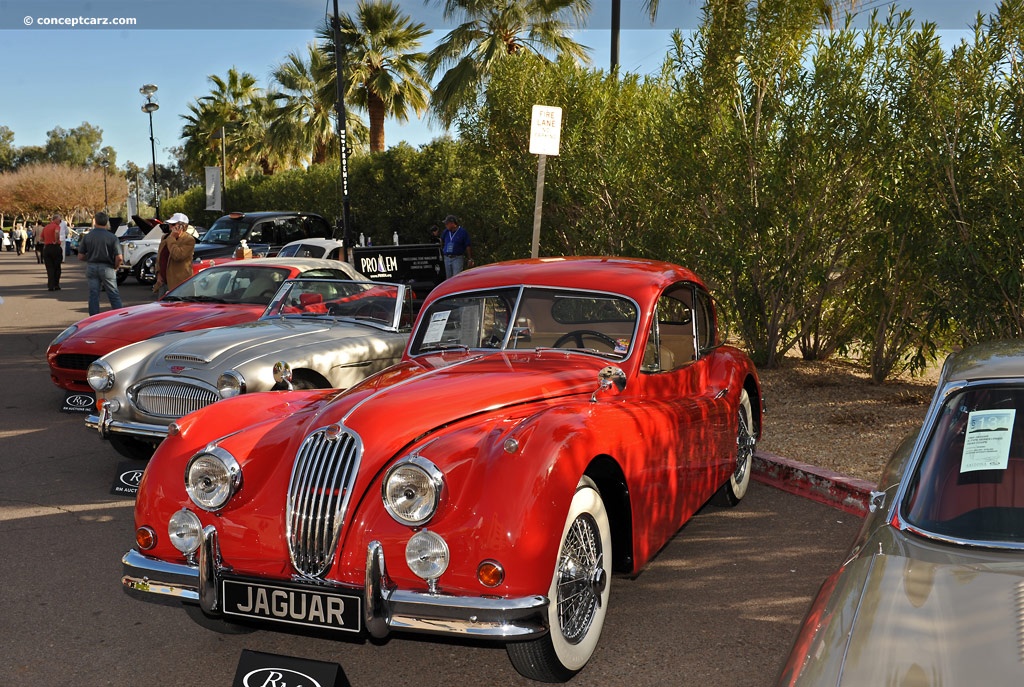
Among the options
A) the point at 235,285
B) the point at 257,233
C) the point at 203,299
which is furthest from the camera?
the point at 257,233

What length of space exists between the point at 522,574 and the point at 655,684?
834 millimetres

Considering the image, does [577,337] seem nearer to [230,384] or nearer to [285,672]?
[285,672]

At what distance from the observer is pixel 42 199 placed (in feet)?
331

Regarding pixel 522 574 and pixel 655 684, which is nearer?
pixel 522 574

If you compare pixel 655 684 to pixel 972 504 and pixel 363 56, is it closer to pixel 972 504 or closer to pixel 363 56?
pixel 972 504

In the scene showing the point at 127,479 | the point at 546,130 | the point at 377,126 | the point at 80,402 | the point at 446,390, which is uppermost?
the point at 377,126

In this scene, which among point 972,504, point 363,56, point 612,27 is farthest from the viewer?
point 363,56

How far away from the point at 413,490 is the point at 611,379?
56.6 inches

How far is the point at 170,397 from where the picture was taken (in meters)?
7.01

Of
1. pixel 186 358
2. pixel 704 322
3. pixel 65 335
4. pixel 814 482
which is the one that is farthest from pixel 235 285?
pixel 814 482

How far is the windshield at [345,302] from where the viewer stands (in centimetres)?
847

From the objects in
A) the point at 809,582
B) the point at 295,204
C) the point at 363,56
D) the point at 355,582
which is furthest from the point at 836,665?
the point at 295,204

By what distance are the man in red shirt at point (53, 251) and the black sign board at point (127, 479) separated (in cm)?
1961

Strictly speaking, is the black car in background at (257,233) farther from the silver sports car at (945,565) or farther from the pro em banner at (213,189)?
the silver sports car at (945,565)
